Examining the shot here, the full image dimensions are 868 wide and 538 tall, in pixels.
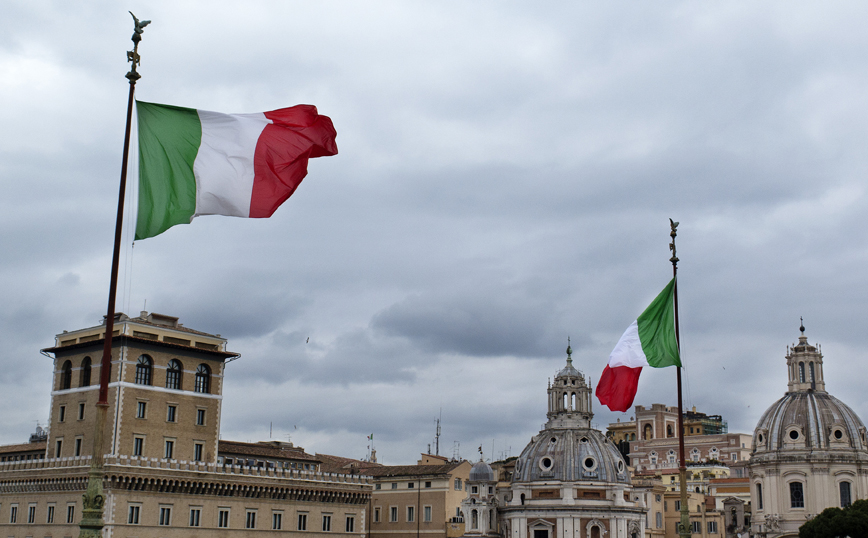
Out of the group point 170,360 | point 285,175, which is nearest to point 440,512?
point 170,360

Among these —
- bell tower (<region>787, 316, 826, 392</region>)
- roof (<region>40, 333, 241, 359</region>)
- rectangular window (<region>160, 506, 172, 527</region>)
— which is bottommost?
rectangular window (<region>160, 506, 172, 527</region>)

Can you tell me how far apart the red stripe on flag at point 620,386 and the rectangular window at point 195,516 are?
44926mm

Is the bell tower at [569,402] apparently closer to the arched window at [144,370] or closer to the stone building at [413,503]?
the stone building at [413,503]

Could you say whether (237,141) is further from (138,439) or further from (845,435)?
(845,435)

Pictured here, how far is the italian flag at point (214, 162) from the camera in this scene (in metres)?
25.6

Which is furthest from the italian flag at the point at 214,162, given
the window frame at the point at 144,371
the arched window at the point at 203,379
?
the arched window at the point at 203,379

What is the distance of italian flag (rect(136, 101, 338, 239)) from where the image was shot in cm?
2561

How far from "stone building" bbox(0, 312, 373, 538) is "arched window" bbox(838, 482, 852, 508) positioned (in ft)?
187

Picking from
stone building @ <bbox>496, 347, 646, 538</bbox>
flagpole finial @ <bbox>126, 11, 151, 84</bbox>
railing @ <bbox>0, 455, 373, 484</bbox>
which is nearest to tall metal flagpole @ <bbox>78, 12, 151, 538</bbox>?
flagpole finial @ <bbox>126, 11, 151, 84</bbox>

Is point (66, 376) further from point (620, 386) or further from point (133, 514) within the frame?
point (620, 386)

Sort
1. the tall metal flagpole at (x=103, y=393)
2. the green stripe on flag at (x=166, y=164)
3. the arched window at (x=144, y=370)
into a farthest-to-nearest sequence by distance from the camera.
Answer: the arched window at (x=144, y=370), the green stripe on flag at (x=166, y=164), the tall metal flagpole at (x=103, y=393)

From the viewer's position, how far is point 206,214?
25.8 meters

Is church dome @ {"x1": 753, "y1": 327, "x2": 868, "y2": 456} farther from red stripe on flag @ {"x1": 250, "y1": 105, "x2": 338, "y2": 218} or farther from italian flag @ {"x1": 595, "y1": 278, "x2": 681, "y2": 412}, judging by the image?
red stripe on flag @ {"x1": 250, "y1": 105, "x2": 338, "y2": 218}

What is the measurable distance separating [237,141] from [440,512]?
75.3 metres
